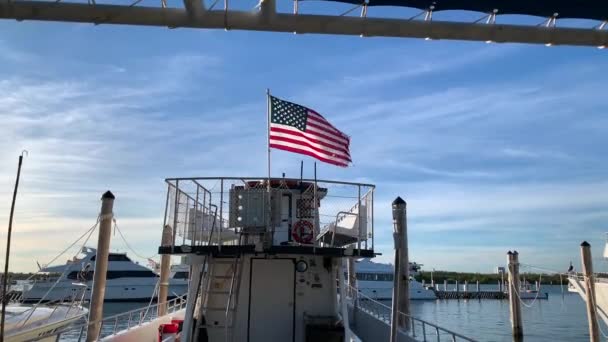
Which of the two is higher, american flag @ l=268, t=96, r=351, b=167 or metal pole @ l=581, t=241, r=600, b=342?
american flag @ l=268, t=96, r=351, b=167

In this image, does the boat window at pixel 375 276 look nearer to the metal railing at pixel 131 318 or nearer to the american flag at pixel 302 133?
the metal railing at pixel 131 318

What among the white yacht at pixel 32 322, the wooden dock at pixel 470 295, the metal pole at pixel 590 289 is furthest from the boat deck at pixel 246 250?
the wooden dock at pixel 470 295

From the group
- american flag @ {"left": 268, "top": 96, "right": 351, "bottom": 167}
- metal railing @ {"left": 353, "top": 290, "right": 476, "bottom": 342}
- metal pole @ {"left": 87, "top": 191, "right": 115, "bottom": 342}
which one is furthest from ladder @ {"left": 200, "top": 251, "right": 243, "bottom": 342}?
metal pole @ {"left": 87, "top": 191, "right": 115, "bottom": 342}

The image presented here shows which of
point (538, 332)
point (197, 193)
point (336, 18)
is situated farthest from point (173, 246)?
point (538, 332)

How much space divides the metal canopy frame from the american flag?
5.13 metres

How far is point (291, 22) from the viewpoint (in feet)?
24.9

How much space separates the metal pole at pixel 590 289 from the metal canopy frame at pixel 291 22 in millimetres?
14499

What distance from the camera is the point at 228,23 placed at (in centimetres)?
753

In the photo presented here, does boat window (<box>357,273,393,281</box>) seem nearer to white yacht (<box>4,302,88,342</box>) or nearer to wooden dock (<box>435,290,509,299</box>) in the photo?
wooden dock (<box>435,290,509,299</box>)

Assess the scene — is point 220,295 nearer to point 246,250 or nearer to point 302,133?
point 246,250

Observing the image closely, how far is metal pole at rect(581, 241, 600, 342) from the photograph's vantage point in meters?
19.7

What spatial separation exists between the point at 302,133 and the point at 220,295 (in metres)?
4.40

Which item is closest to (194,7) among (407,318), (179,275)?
(407,318)

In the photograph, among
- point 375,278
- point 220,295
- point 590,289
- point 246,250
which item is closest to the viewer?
point 246,250
